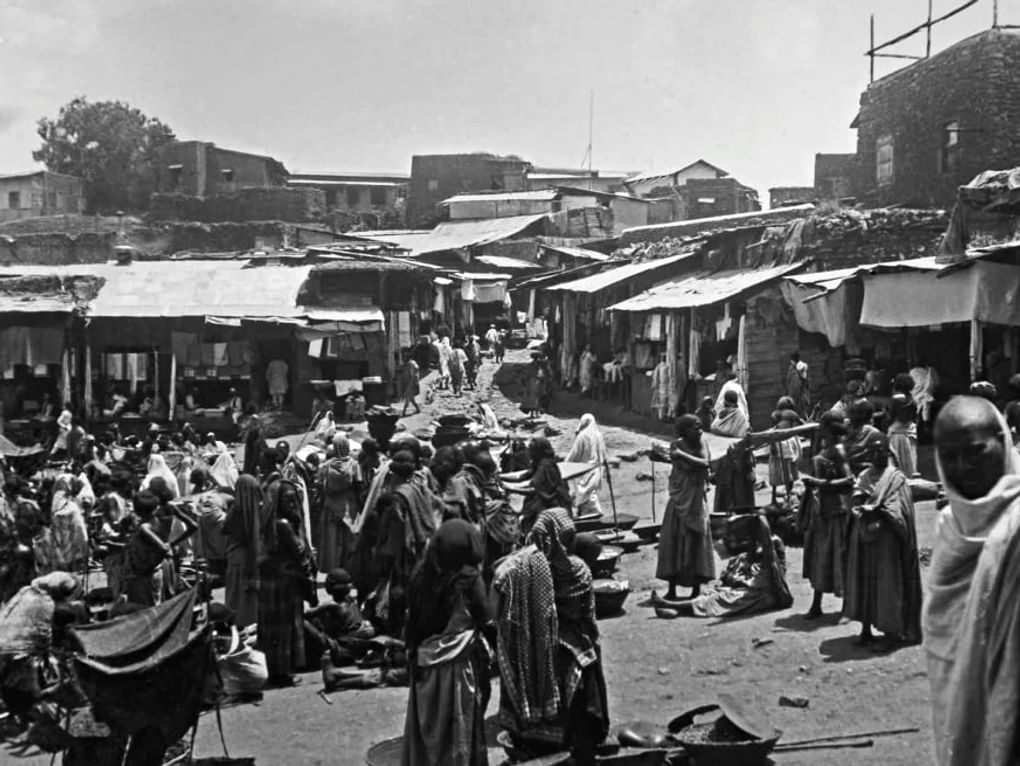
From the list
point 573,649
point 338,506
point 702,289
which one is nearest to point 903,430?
point 338,506

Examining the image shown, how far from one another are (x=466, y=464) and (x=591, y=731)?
12.1ft

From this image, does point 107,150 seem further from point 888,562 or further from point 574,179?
point 888,562

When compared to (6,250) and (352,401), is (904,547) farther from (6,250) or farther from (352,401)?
(6,250)

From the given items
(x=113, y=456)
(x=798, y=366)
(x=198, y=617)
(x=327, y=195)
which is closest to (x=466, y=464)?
(x=198, y=617)

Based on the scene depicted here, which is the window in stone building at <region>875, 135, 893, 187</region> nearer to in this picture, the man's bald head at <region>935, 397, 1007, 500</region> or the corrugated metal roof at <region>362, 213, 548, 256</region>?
the corrugated metal roof at <region>362, 213, 548, 256</region>

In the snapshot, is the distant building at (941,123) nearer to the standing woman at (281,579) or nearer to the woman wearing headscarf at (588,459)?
the woman wearing headscarf at (588,459)

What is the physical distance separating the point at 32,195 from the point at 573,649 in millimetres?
45071

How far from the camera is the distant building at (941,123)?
864 inches

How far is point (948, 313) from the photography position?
13336 millimetres

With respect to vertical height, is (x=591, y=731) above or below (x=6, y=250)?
below

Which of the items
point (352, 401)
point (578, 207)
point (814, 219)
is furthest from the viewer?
point (578, 207)

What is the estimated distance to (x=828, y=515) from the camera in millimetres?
8234

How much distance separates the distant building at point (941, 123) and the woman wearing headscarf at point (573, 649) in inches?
768

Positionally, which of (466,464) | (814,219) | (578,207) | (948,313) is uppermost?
(578,207)
